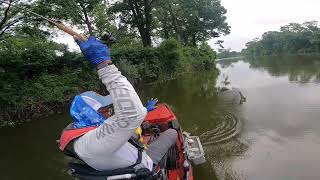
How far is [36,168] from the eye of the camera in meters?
6.46

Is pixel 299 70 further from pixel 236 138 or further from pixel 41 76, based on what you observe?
pixel 236 138

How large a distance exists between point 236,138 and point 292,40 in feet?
238

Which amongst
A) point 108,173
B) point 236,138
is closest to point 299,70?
point 236,138

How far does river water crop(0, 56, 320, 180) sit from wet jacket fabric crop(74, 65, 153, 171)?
120 inches

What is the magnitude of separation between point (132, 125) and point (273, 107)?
794cm

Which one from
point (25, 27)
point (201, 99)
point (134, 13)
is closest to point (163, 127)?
point (201, 99)

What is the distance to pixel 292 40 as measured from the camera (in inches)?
2889

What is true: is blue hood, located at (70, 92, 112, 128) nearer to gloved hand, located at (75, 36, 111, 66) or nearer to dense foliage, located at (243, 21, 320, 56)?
gloved hand, located at (75, 36, 111, 66)

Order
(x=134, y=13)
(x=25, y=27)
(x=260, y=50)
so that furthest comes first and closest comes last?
(x=260, y=50)
(x=134, y=13)
(x=25, y=27)

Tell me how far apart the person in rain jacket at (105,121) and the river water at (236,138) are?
2813 millimetres

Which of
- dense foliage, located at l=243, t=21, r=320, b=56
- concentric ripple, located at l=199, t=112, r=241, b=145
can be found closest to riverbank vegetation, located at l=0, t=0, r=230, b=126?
concentric ripple, located at l=199, t=112, r=241, b=145

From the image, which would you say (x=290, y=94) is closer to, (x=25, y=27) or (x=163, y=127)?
(x=163, y=127)

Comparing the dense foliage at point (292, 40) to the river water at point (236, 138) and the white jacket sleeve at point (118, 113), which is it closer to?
the river water at point (236, 138)

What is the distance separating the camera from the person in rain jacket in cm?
228
